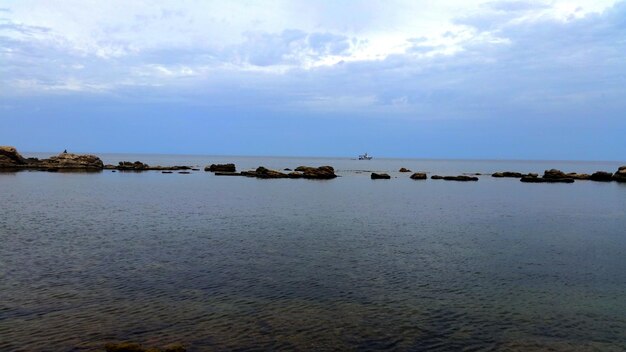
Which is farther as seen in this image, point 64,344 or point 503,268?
point 503,268

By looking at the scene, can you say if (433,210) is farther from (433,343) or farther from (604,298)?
(433,343)

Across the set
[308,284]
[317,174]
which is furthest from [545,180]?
[308,284]

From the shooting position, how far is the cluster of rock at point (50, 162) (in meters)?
136

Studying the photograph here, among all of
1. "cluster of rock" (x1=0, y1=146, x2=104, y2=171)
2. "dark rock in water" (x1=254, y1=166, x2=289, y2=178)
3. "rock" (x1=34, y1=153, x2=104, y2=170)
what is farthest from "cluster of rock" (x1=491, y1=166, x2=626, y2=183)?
"rock" (x1=34, y1=153, x2=104, y2=170)

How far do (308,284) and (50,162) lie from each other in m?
151

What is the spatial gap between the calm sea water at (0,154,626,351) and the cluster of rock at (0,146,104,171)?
10732cm

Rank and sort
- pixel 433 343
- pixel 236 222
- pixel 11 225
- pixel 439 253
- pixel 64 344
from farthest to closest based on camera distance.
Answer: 1. pixel 236 222
2. pixel 11 225
3. pixel 439 253
4. pixel 433 343
5. pixel 64 344

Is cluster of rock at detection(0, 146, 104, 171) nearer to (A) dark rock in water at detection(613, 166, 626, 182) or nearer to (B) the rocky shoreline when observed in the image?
(B) the rocky shoreline

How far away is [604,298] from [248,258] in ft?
60.2

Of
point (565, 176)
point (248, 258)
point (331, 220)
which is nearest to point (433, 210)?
point (331, 220)

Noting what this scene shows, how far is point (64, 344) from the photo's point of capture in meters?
14.4

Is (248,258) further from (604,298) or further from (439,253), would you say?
(604,298)

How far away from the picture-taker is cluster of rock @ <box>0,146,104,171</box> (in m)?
136

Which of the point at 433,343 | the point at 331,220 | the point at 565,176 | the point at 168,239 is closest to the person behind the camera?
the point at 433,343
